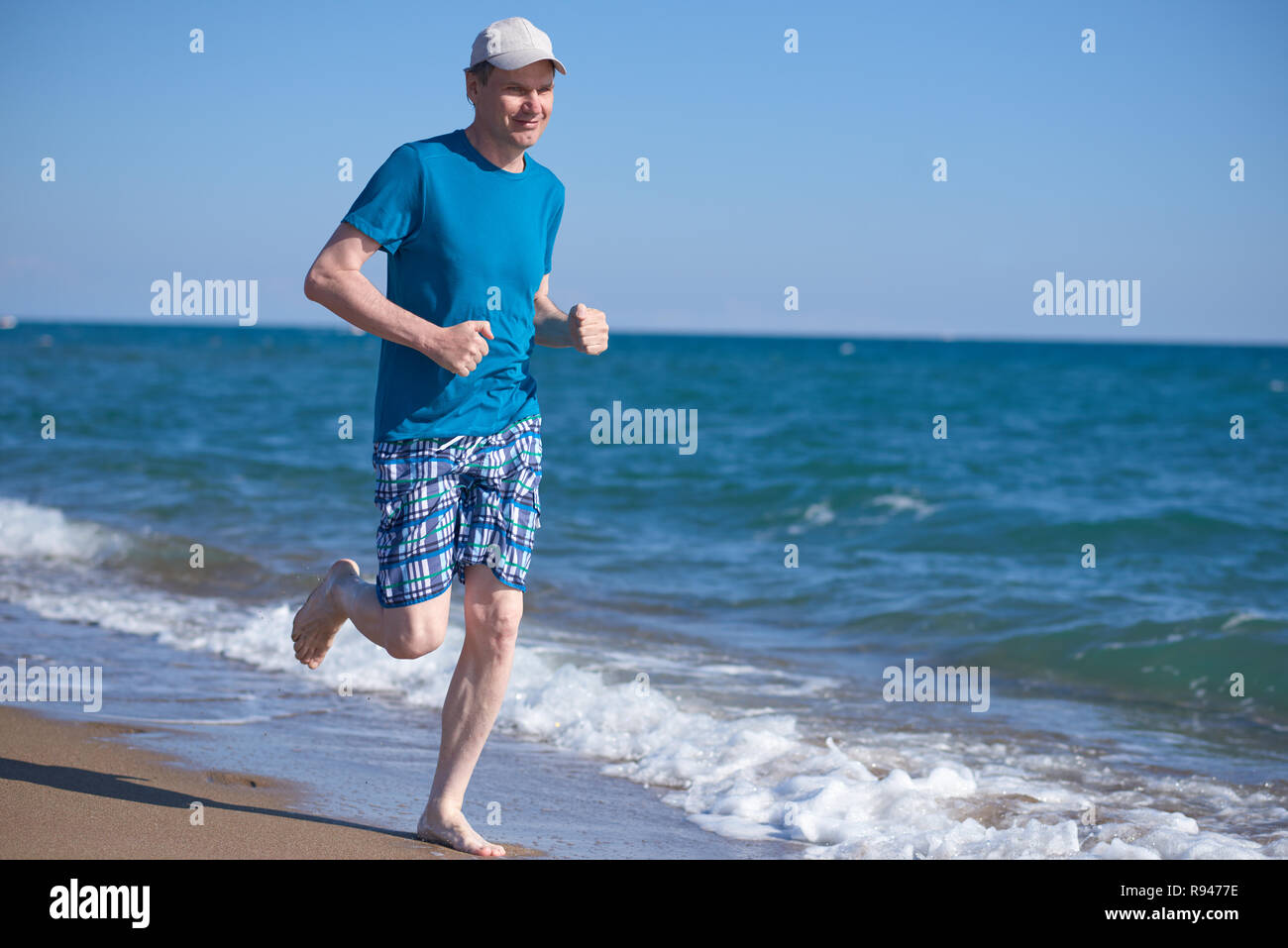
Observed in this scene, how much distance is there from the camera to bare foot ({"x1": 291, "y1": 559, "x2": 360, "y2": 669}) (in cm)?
339

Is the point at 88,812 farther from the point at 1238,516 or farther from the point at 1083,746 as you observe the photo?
the point at 1238,516

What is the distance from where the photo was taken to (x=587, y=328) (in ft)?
10.3

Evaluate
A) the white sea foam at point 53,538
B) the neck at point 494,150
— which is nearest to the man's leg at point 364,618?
the neck at point 494,150

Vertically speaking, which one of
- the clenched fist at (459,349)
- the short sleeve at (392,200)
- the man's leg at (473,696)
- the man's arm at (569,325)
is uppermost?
the short sleeve at (392,200)

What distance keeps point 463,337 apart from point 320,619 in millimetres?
1066

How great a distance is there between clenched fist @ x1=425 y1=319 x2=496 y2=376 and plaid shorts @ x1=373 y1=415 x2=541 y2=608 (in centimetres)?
25

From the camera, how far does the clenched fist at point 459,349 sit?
2850 millimetres

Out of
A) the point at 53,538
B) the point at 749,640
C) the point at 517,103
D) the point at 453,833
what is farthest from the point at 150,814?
the point at 53,538

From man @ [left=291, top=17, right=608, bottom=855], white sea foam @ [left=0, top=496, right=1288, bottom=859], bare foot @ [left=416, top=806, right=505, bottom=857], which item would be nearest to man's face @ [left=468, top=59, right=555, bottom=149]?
man @ [left=291, top=17, right=608, bottom=855]

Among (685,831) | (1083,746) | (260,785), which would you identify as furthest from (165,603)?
(1083,746)

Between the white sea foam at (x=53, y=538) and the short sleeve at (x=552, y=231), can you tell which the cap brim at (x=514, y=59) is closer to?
the short sleeve at (x=552, y=231)

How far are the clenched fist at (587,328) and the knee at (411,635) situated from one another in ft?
2.74

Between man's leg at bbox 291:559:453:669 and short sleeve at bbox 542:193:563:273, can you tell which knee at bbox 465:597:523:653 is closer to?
man's leg at bbox 291:559:453:669

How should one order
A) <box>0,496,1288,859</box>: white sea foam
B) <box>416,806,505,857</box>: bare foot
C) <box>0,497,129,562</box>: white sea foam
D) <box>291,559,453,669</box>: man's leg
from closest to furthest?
<box>291,559,453,669</box>: man's leg → <box>416,806,505,857</box>: bare foot → <box>0,496,1288,859</box>: white sea foam → <box>0,497,129,562</box>: white sea foam
